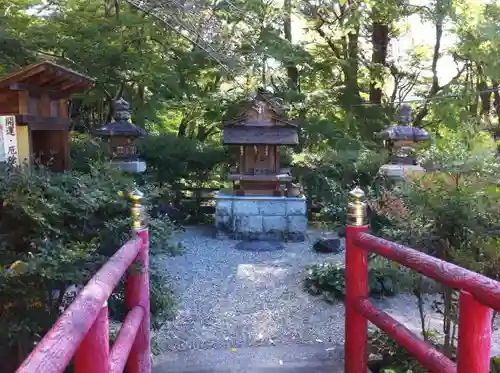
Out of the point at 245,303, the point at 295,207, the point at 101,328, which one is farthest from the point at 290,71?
the point at 101,328

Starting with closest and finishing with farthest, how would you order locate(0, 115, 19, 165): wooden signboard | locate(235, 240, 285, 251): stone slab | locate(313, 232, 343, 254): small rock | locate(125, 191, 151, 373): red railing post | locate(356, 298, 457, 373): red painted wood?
1. locate(356, 298, 457, 373): red painted wood
2. locate(125, 191, 151, 373): red railing post
3. locate(0, 115, 19, 165): wooden signboard
4. locate(313, 232, 343, 254): small rock
5. locate(235, 240, 285, 251): stone slab

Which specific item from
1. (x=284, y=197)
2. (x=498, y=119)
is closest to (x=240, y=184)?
(x=284, y=197)

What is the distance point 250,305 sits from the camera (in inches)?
180

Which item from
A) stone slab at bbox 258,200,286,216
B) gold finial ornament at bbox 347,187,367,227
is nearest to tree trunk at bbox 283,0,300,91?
stone slab at bbox 258,200,286,216

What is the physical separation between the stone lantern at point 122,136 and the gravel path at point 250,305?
1751mm

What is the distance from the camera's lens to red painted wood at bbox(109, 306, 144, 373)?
1.50 meters

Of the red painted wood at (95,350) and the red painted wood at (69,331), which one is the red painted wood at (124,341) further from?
the red painted wood at (69,331)

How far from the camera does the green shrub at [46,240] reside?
76.7 inches

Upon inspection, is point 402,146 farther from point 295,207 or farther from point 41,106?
point 41,106

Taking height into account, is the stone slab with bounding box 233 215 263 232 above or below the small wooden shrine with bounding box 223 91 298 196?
below

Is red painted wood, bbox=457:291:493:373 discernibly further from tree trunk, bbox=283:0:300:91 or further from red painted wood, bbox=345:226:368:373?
tree trunk, bbox=283:0:300:91

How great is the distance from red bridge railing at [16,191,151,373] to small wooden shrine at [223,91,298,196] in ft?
18.5

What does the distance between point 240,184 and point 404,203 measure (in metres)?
5.63

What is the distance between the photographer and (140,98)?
379 inches
